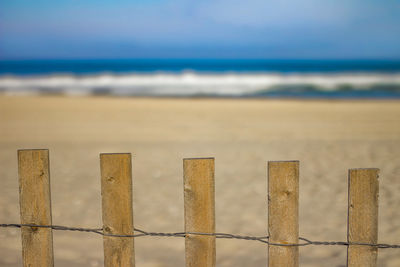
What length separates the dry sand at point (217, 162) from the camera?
3.29 metres

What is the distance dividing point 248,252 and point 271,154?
327cm

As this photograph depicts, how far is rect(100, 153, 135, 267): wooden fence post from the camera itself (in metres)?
1.64

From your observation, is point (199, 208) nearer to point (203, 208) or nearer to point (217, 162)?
point (203, 208)

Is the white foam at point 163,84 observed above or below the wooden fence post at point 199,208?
above

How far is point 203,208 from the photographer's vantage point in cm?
162

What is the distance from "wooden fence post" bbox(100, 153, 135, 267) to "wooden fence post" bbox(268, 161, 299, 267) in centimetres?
55

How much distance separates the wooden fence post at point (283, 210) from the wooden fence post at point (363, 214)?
8.3 inches

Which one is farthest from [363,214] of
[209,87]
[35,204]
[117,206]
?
[209,87]

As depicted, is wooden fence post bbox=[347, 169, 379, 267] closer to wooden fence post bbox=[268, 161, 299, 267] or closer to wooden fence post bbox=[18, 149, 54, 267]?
wooden fence post bbox=[268, 161, 299, 267]

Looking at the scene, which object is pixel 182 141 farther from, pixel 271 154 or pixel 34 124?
pixel 34 124

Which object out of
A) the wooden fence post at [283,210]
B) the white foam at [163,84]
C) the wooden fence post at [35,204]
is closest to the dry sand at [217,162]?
the wooden fence post at [35,204]

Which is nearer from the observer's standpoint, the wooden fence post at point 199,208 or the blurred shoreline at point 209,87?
the wooden fence post at point 199,208

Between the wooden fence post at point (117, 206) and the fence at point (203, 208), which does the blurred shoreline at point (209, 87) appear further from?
the wooden fence post at point (117, 206)

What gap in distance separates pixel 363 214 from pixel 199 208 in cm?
63
